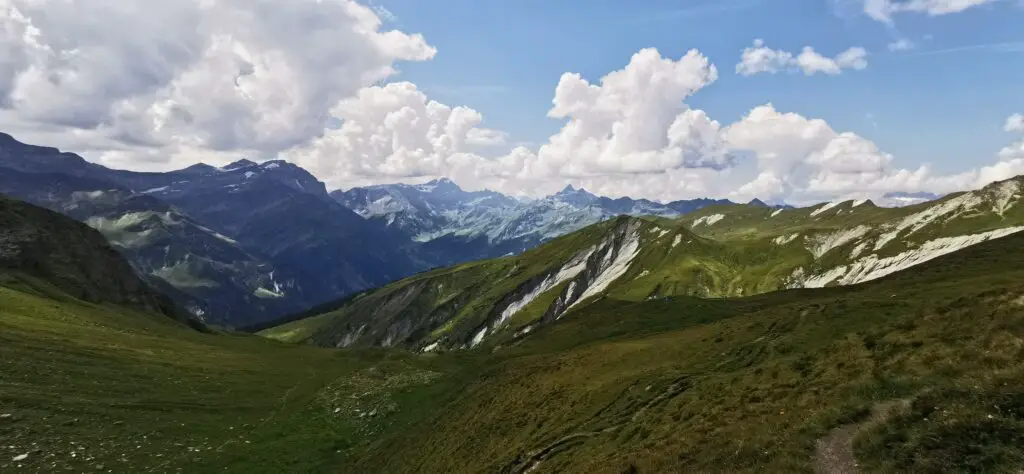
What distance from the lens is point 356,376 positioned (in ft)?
265

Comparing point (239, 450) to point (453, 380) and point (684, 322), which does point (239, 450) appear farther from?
point (684, 322)

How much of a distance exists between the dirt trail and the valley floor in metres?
0.18

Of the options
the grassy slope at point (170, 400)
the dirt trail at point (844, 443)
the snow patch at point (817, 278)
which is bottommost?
the snow patch at point (817, 278)

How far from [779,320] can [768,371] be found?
74.2 feet

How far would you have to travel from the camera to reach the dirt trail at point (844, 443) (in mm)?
17203

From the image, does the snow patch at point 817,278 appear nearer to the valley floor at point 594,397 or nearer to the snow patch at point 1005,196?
the snow patch at point 1005,196

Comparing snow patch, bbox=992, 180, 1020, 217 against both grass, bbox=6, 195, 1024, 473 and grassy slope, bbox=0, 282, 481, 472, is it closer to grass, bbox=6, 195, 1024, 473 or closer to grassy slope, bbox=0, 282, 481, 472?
grass, bbox=6, 195, 1024, 473

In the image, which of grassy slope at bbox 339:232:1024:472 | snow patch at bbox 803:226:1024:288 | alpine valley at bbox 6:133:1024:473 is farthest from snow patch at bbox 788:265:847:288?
grassy slope at bbox 339:232:1024:472

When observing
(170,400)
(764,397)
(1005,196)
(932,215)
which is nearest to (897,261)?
(932,215)

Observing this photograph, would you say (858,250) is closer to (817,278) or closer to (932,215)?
(817,278)

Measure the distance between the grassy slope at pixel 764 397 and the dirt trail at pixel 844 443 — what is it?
45cm

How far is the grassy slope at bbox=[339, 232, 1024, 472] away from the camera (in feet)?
56.2

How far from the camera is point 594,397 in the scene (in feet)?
139

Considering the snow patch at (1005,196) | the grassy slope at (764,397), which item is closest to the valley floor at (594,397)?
the grassy slope at (764,397)
